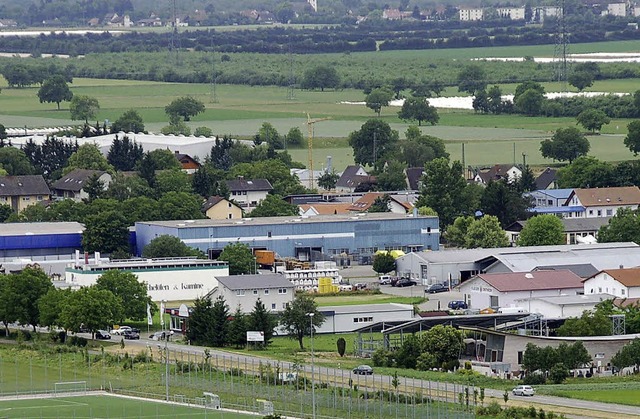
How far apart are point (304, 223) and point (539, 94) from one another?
151 ft

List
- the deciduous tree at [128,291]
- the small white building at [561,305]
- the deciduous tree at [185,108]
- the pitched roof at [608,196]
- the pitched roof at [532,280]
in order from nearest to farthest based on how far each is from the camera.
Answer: the small white building at [561,305] → the deciduous tree at [128,291] → the pitched roof at [532,280] → the pitched roof at [608,196] → the deciduous tree at [185,108]

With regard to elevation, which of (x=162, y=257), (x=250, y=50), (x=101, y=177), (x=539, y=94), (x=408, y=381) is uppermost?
(x=250, y=50)

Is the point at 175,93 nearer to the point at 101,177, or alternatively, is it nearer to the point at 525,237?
the point at 101,177

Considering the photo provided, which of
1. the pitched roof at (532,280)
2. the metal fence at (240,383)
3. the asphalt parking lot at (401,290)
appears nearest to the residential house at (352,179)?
the asphalt parking lot at (401,290)

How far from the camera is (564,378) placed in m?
38.0

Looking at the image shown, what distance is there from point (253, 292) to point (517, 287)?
21.4ft

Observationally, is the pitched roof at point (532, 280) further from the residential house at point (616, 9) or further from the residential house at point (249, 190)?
the residential house at point (616, 9)

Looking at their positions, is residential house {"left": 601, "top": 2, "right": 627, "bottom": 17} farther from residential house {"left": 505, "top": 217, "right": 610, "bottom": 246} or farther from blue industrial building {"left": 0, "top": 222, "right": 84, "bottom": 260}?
blue industrial building {"left": 0, "top": 222, "right": 84, "bottom": 260}

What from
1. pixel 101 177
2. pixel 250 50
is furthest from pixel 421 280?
pixel 250 50

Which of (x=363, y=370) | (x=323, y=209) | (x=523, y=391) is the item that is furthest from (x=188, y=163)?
(x=523, y=391)

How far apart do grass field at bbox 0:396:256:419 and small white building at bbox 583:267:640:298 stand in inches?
632

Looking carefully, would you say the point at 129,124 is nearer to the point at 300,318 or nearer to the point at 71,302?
the point at 71,302

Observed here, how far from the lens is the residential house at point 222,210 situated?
213ft

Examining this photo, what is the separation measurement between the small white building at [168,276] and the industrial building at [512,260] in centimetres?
638
